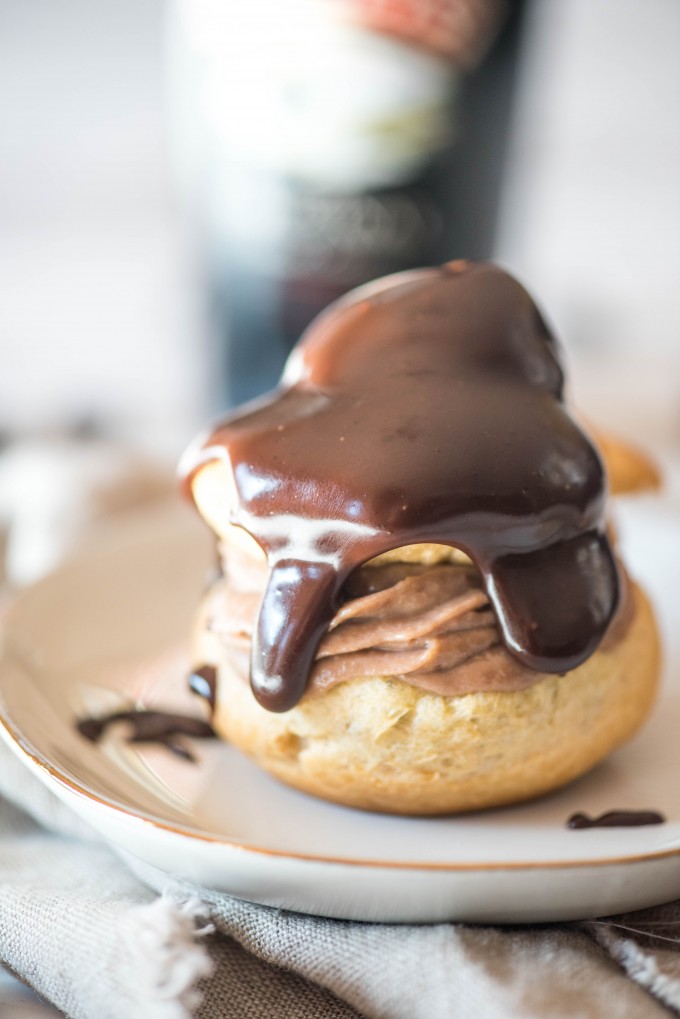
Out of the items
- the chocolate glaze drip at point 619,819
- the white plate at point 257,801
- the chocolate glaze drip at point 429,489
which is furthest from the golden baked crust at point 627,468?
the chocolate glaze drip at point 619,819

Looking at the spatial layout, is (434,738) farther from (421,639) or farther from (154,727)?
(154,727)

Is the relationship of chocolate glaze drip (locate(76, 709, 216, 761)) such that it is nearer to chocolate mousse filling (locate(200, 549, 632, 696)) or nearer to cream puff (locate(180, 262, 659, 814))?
cream puff (locate(180, 262, 659, 814))

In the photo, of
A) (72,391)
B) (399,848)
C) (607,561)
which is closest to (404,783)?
(399,848)

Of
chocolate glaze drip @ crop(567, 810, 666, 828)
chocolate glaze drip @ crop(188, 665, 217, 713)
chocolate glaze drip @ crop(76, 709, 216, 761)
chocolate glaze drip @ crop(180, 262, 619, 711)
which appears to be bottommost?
chocolate glaze drip @ crop(76, 709, 216, 761)

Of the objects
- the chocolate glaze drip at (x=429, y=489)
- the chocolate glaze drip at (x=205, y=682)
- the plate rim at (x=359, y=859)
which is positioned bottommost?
the chocolate glaze drip at (x=205, y=682)

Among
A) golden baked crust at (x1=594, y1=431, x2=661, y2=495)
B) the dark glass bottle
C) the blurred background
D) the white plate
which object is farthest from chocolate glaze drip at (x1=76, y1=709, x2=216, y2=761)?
the dark glass bottle

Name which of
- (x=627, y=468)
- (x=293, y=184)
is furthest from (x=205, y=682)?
(x=293, y=184)

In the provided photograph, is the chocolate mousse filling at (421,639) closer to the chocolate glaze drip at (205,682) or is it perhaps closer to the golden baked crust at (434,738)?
the golden baked crust at (434,738)

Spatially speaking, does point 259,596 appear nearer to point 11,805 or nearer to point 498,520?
point 498,520
